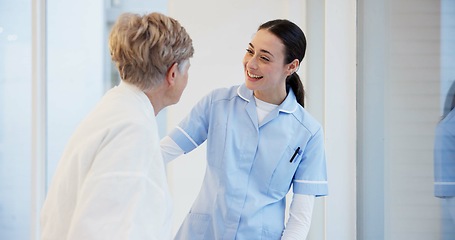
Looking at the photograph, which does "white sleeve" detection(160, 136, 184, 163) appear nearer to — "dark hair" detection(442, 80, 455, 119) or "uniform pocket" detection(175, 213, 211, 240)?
"uniform pocket" detection(175, 213, 211, 240)

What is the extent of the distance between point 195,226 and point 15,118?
2.09 metres

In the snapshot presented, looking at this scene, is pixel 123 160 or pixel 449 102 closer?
pixel 123 160

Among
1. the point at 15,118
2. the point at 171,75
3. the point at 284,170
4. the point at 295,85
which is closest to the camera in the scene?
the point at 171,75

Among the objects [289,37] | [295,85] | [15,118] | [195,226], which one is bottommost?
[195,226]

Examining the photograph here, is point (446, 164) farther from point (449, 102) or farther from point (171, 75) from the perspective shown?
point (171, 75)

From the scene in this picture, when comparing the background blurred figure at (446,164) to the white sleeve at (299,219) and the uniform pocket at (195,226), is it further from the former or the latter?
the uniform pocket at (195,226)

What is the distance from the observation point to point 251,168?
1975mm

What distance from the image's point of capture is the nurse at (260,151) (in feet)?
6.39

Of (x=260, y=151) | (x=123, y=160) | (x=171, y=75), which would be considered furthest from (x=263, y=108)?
(x=123, y=160)

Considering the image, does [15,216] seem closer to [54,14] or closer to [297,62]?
[54,14]

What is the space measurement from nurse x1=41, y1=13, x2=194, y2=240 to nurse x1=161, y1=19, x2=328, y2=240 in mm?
520

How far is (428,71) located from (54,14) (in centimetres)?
231

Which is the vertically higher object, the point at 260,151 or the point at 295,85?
the point at 295,85

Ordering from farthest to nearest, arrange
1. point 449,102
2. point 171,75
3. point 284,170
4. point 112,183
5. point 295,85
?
point 295,85 < point 284,170 < point 449,102 < point 171,75 < point 112,183
